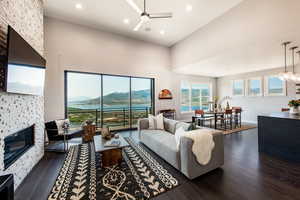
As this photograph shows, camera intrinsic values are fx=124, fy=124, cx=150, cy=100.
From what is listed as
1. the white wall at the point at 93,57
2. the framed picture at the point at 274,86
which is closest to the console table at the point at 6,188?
the white wall at the point at 93,57

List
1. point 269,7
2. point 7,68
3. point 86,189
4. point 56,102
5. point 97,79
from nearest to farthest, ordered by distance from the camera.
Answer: point 7,68 → point 86,189 → point 269,7 → point 56,102 → point 97,79

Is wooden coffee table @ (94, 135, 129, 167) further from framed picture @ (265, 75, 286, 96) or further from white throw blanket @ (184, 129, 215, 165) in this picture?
framed picture @ (265, 75, 286, 96)

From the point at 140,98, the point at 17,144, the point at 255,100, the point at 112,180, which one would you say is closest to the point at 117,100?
the point at 140,98

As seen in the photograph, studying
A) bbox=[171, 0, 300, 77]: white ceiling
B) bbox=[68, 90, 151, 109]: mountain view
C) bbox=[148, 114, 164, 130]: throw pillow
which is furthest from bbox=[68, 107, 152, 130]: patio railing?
bbox=[171, 0, 300, 77]: white ceiling

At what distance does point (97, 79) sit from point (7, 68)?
3353 mm

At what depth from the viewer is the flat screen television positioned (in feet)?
5.47

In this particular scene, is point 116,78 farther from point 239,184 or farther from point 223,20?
point 239,184

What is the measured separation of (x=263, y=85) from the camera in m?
6.36

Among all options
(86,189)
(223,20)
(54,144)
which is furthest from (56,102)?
(223,20)

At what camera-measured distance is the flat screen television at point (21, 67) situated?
1.67 metres

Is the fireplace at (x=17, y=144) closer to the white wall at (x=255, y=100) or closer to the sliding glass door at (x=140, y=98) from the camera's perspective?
the sliding glass door at (x=140, y=98)

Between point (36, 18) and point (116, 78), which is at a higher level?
point (36, 18)

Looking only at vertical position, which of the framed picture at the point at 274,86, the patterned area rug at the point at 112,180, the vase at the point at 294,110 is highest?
the framed picture at the point at 274,86

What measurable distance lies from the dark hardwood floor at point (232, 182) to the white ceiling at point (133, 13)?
157 inches
